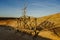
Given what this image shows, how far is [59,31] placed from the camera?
22688 mm

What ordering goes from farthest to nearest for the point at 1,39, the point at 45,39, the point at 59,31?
the point at 59,31 → the point at 45,39 → the point at 1,39

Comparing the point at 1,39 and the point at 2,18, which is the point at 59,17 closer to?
the point at 2,18

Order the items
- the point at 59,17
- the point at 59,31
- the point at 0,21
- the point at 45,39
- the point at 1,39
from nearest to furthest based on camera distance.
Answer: the point at 1,39
the point at 45,39
the point at 59,31
the point at 0,21
the point at 59,17

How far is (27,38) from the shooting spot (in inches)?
631

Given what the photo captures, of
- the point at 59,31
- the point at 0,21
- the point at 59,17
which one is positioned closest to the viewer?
the point at 59,31

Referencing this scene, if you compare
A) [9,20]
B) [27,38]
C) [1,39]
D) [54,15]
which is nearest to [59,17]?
[54,15]

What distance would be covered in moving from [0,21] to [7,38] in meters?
13.8

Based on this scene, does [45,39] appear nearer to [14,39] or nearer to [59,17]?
[14,39]

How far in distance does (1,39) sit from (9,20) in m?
15.6

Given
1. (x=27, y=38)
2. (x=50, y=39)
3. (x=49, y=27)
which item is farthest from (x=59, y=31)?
(x=27, y=38)

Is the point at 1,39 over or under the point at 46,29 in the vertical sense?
over

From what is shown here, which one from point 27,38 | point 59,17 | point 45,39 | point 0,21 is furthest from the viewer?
point 59,17

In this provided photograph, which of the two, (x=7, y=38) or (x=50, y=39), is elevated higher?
(x=7, y=38)

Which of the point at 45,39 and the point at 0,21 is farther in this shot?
the point at 0,21
